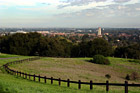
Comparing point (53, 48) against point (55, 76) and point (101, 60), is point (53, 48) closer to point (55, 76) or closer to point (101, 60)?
point (101, 60)

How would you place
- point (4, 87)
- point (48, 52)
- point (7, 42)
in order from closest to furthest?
point (4, 87), point (48, 52), point (7, 42)

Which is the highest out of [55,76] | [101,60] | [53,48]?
[55,76]

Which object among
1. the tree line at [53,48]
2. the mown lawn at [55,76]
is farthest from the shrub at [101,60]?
the tree line at [53,48]

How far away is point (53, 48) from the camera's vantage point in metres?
77.8

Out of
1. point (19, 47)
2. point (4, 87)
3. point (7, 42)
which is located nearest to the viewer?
point (4, 87)

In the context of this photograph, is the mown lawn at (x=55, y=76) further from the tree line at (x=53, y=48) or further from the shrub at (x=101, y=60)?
the tree line at (x=53, y=48)

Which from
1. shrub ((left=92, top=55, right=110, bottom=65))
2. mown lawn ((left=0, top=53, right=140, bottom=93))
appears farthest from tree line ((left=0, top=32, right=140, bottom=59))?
mown lawn ((left=0, top=53, right=140, bottom=93))

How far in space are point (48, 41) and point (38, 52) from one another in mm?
6284

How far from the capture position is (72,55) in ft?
295

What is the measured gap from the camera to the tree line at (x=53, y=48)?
76438 millimetres

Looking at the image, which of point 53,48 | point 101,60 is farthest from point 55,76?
point 53,48

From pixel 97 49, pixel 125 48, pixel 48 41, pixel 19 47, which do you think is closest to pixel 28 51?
pixel 19 47

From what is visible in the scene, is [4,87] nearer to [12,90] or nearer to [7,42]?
[12,90]

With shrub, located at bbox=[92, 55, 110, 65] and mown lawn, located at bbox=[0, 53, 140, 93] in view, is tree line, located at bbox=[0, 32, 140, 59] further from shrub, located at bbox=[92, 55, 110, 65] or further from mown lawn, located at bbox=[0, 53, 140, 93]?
mown lawn, located at bbox=[0, 53, 140, 93]
